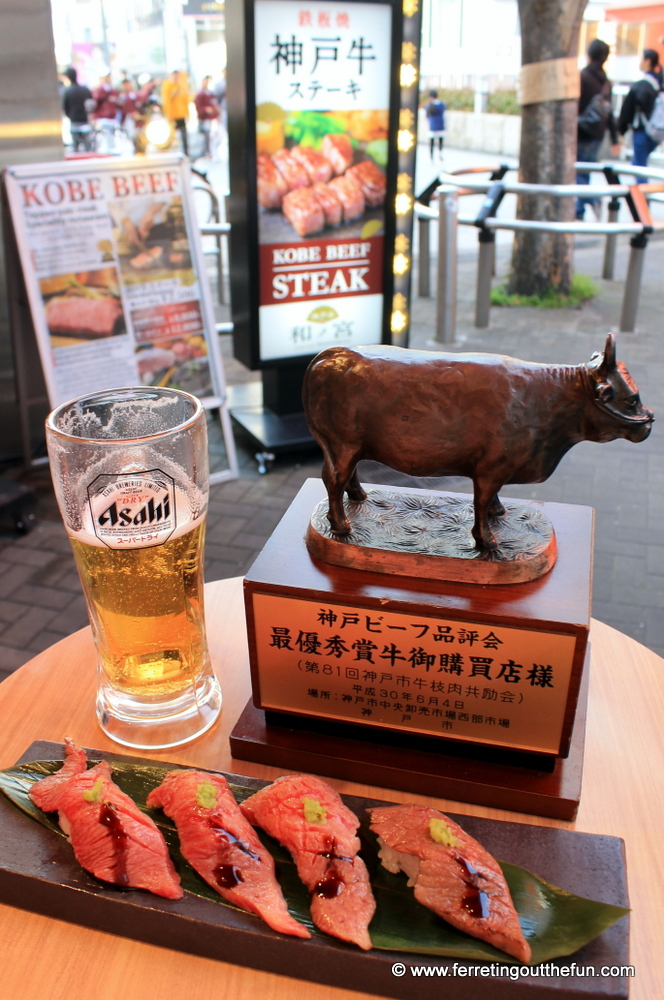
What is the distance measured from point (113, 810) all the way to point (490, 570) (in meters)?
0.68

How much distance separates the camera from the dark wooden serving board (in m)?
1.02

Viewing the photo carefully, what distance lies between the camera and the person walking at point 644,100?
30.4ft

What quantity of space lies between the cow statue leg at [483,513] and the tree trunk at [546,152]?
546 centimetres

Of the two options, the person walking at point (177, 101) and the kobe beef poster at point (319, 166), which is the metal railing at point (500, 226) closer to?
the kobe beef poster at point (319, 166)

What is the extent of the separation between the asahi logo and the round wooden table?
1.39 ft

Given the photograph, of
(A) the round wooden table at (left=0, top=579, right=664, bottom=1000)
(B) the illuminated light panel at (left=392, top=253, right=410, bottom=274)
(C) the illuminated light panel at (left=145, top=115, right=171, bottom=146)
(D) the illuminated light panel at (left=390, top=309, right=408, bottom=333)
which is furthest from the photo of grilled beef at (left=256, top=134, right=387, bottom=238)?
(C) the illuminated light panel at (left=145, top=115, right=171, bottom=146)

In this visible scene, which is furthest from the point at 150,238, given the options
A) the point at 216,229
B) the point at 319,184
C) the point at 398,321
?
the point at 216,229

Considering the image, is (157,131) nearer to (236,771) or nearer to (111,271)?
(111,271)

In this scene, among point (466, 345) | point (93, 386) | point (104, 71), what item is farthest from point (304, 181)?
point (104, 71)

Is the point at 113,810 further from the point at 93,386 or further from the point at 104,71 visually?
the point at 104,71

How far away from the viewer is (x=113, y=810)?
1.20 meters

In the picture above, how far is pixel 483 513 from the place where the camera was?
1353 mm

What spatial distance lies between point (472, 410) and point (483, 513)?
180 millimetres

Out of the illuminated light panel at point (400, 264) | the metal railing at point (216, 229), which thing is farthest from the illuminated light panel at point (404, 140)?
the metal railing at point (216, 229)
